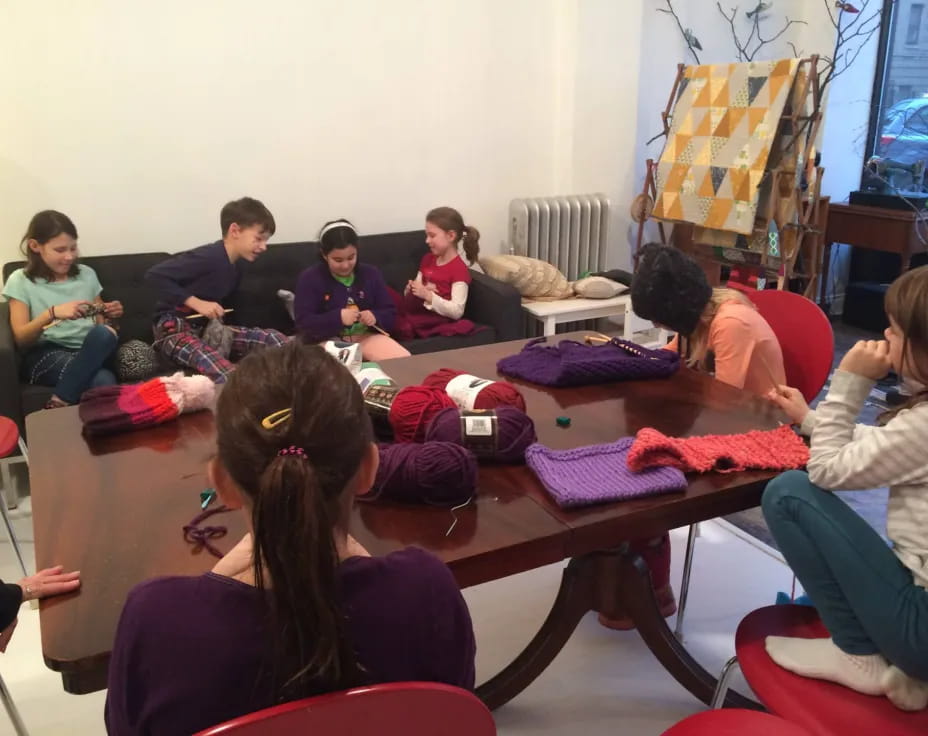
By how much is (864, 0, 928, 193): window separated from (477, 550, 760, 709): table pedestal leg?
3.93 meters

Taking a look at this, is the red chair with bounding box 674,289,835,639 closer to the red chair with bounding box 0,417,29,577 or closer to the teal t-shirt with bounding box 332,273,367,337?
the teal t-shirt with bounding box 332,273,367,337

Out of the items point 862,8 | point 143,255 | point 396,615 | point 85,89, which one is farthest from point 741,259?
point 396,615

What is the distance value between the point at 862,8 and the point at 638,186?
1706 millimetres

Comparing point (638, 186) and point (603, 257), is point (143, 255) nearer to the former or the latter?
point (603, 257)

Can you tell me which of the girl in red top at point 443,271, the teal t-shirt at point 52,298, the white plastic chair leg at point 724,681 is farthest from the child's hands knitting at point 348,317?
the white plastic chair leg at point 724,681

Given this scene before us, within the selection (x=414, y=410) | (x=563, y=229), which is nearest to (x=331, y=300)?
(x=563, y=229)

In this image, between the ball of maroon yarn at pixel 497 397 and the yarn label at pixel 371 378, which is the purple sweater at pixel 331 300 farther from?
the ball of maroon yarn at pixel 497 397

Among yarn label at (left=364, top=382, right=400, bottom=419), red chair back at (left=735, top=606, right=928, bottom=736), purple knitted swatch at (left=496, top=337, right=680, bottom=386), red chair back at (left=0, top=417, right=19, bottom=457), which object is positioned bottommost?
red chair back at (left=0, top=417, right=19, bottom=457)

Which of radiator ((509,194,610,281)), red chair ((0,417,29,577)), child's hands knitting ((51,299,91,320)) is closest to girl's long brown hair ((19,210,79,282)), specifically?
child's hands knitting ((51,299,91,320))

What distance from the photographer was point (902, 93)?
16.2 feet

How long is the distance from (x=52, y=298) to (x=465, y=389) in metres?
2.07

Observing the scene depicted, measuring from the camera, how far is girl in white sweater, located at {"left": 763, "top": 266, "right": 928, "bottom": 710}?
3.90 feet

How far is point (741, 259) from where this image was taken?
4.11 meters

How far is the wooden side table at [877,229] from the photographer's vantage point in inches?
172
